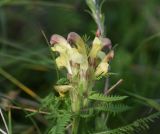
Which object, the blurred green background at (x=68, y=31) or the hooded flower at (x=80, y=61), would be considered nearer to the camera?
the hooded flower at (x=80, y=61)

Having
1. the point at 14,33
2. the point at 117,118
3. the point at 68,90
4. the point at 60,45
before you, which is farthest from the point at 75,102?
the point at 14,33

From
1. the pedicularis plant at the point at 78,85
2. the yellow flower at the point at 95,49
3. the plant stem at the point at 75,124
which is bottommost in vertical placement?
the plant stem at the point at 75,124

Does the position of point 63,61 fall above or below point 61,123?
above

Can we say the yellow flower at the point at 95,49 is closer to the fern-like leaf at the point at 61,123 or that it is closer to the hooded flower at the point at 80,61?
the hooded flower at the point at 80,61

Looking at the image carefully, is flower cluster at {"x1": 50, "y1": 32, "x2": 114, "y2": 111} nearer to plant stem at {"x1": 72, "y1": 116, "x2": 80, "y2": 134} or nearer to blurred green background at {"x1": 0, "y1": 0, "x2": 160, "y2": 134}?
plant stem at {"x1": 72, "y1": 116, "x2": 80, "y2": 134}

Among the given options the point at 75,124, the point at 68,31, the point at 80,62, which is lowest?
the point at 75,124

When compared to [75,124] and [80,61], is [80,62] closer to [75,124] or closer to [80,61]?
[80,61]

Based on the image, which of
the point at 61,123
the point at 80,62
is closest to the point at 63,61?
the point at 80,62

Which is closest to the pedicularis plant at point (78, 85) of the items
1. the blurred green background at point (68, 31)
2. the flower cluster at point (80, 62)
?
the flower cluster at point (80, 62)
